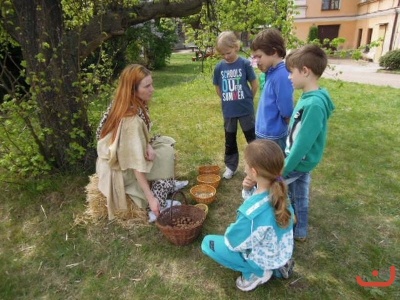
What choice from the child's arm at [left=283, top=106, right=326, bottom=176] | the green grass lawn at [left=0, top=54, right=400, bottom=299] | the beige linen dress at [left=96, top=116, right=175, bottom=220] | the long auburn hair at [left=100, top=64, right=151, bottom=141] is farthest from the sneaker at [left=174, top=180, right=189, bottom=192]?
the child's arm at [left=283, top=106, right=326, bottom=176]

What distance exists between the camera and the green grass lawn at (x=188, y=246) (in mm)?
2393

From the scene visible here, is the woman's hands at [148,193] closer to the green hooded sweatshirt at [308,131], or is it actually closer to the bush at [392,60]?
the green hooded sweatshirt at [308,131]

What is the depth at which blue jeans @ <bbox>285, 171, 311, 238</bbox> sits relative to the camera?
251cm

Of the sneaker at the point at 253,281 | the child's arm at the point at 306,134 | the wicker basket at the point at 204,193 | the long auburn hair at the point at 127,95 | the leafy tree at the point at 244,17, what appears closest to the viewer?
the child's arm at the point at 306,134

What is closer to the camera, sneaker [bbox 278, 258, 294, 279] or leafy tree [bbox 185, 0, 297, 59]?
sneaker [bbox 278, 258, 294, 279]

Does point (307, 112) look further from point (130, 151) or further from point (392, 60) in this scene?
point (392, 60)

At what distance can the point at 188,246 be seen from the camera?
9.18 ft

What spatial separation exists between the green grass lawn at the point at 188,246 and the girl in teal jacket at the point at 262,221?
36cm

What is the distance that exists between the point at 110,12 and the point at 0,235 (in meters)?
2.80

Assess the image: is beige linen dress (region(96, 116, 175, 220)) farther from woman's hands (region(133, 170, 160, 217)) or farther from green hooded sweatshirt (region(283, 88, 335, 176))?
green hooded sweatshirt (region(283, 88, 335, 176))

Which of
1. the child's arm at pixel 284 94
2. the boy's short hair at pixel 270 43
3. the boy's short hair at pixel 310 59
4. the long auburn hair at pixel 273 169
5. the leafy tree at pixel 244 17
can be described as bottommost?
the long auburn hair at pixel 273 169

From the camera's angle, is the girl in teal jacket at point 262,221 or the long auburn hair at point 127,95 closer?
the girl in teal jacket at point 262,221

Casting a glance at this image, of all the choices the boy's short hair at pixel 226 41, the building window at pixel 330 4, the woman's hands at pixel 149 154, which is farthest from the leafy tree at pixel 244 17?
the building window at pixel 330 4

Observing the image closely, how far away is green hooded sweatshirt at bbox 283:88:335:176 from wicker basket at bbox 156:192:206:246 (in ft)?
3.09
